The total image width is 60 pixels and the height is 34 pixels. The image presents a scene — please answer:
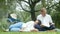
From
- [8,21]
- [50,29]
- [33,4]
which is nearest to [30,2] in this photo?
[33,4]

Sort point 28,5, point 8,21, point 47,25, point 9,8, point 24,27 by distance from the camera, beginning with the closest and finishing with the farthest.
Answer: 1. point 47,25
2. point 24,27
3. point 8,21
4. point 9,8
5. point 28,5

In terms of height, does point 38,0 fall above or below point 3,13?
above

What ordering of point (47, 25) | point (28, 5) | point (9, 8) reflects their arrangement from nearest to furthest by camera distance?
1. point (47, 25)
2. point (9, 8)
3. point (28, 5)

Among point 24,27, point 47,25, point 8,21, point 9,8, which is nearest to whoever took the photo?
point 47,25

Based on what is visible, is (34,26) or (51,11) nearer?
(34,26)

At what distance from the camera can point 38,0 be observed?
5.52 metres

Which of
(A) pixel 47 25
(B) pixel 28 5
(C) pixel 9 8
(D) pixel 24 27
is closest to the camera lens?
(A) pixel 47 25

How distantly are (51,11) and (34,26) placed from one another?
1373 mm

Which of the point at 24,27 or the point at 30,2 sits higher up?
the point at 30,2

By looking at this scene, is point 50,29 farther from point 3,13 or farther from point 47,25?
point 3,13

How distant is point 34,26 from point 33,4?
1.61 m

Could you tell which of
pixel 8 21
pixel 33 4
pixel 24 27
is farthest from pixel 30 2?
pixel 24 27

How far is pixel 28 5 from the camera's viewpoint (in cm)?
565

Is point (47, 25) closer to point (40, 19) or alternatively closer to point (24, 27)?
point (40, 19)
